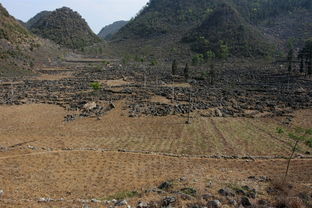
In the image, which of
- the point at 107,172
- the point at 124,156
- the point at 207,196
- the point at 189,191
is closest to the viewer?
the point at 207,196

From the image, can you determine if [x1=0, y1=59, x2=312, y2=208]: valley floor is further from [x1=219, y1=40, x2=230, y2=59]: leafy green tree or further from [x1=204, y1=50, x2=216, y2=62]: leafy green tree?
[x1=219, y1=40, x2=230, y2=59]: leafy green tree

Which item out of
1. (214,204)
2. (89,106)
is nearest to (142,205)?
(214,204)

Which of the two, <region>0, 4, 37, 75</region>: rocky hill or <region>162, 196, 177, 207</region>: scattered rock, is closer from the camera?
<region>162, 196, 177, 207</region>: scattered rock

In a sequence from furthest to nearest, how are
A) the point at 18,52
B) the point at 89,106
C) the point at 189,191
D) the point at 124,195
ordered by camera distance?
1. the point at 18,52
2. the point at 89,106
3. the point at 124,195
4. the point at 189,191

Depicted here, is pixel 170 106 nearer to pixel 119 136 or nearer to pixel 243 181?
pixel 119 136

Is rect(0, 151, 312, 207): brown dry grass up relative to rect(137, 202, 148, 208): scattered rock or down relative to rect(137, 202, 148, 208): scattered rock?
down

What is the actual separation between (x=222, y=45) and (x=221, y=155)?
126 m

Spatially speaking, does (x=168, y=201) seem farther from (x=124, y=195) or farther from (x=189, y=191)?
(x=124, y=195)

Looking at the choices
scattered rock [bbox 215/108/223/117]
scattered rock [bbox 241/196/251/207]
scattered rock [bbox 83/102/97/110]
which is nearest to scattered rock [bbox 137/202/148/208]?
scattered rock [bbox 241/196/251/207]

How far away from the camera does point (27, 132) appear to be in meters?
37.2

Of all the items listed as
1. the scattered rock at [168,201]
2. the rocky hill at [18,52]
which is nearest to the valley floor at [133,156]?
the scattered rock at [168,201]

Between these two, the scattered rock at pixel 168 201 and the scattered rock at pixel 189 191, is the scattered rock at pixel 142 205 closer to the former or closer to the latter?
the scattered rock at pixel 168 201

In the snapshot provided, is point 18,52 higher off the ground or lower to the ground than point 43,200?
higher

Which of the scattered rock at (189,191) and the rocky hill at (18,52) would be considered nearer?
the scattered rock at (189,191)
